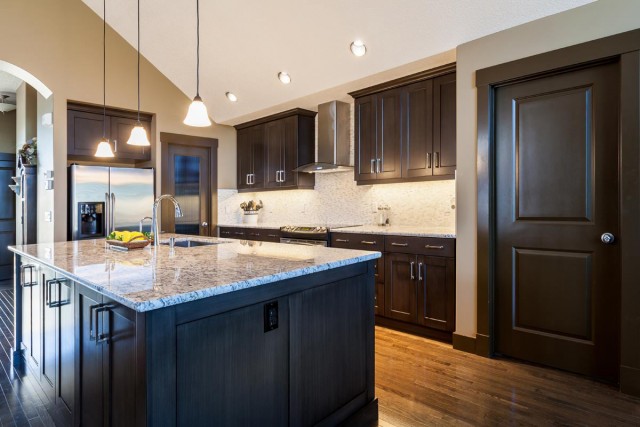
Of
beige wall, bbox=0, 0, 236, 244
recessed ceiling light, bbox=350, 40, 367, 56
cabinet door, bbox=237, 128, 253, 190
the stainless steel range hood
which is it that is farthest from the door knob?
beige wall, bbox=0, 0, 236, 244

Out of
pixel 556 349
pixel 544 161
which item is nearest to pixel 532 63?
pixel 544 161

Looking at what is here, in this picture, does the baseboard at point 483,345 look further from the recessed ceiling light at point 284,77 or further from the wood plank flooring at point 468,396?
the recessed ceiling light at point 284,77

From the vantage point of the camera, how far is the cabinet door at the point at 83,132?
14.8 feet

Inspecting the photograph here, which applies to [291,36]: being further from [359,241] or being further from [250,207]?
[250,207]

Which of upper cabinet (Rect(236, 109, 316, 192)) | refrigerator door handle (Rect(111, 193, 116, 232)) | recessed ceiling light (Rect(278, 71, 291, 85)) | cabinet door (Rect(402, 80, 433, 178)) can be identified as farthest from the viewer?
upper cabinet (Rect(236, 109, 316, 192))

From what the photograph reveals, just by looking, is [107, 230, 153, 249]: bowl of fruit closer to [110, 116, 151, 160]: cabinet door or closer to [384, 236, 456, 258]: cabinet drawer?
[384, 236, 456, 258]: cabinet drawer

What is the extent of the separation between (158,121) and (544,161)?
15.3 ft

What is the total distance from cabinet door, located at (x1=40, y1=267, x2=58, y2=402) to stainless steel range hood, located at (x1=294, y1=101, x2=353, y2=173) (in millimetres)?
3053

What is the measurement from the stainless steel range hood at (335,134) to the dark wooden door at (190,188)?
2.00 m

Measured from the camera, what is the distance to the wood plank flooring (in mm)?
2100

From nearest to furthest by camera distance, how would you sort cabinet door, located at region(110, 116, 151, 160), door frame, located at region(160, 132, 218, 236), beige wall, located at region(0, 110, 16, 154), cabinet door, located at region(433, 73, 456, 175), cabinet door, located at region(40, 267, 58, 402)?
cabinet door, located at region(40, 267, 58, 402)
cabinet door, located at region(433, 73, 456, 175)
cabinet door, located at region(110, 116, 151, 160)
door frame, located at region(160, 132, 218, 236)
beige wall, located at region(0, 110, 16, 154)

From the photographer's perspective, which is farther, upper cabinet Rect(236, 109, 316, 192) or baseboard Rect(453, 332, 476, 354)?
upper cabinet Rect(236, 109, 316, 192)

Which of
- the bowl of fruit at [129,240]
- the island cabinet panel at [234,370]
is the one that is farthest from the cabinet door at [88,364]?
the bowl of fruit at [129,240]

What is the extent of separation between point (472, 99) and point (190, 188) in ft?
13.6
